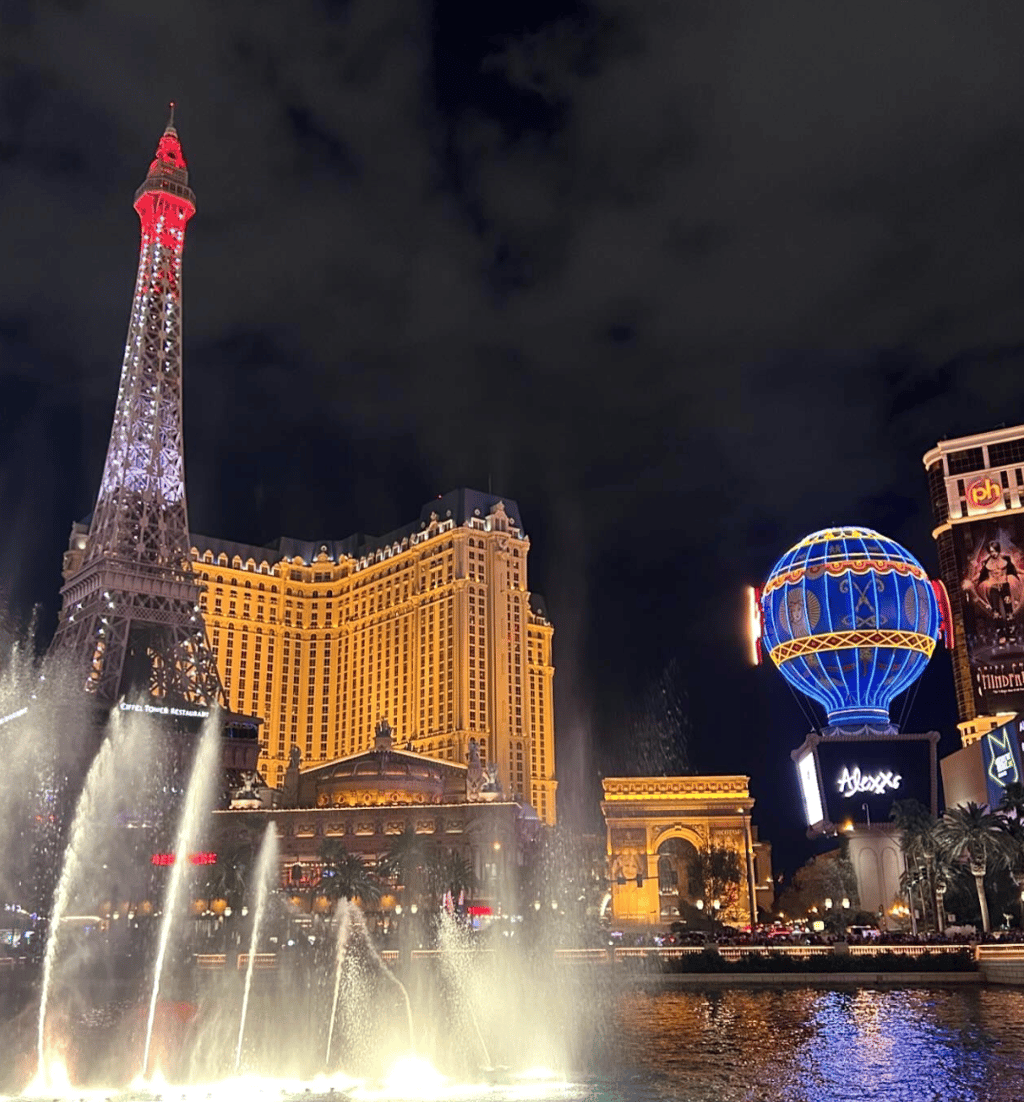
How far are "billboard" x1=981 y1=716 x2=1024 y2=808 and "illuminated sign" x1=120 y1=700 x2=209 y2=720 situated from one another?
191 feet

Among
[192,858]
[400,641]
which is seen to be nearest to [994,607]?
[400,641]

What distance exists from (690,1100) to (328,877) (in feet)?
218

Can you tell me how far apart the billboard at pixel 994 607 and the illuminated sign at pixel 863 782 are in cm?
3577

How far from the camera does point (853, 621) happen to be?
7250 cm

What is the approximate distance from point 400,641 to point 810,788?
70825mm

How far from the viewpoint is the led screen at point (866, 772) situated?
73.3 metres

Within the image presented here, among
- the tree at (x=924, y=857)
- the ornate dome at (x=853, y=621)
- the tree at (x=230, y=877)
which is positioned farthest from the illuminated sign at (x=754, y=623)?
the tree at (x=230, y=877)

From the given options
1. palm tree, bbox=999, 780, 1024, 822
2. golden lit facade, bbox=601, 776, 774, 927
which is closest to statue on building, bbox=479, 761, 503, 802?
golden lit facade, bbox=601, 776, 774, 927

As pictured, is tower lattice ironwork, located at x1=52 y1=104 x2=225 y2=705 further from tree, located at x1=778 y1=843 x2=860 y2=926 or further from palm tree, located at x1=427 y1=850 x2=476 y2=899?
tree, located at x1=778 y1=843 x2=860 y2=926

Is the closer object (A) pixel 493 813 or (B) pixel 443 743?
(A) pixel 493 813

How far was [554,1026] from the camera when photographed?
29.9 m

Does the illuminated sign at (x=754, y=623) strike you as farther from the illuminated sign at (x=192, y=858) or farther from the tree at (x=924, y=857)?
the illuminated sign at (x=192, y=858)

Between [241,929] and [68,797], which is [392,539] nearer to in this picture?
[68,797]

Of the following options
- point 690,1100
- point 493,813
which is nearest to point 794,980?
point 690,1100
